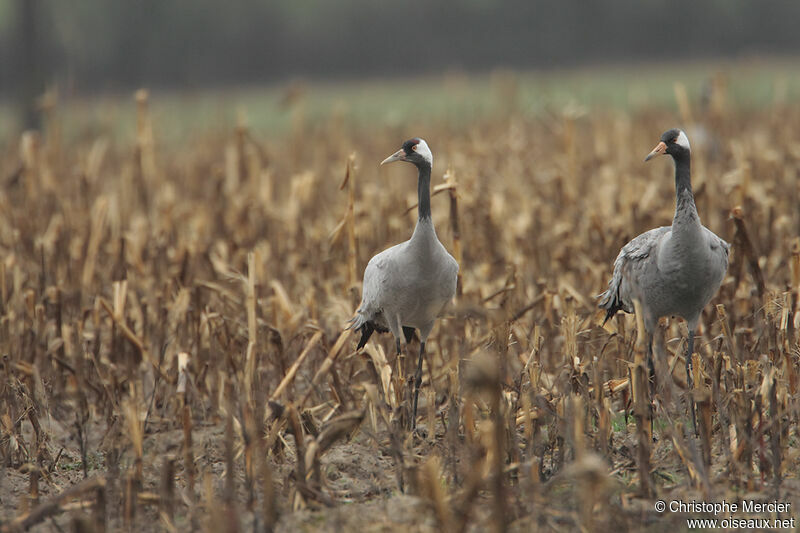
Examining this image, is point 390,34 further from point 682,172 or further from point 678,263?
→ point 678,263

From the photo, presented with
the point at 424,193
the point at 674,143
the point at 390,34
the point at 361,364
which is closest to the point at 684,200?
the point at 674,143

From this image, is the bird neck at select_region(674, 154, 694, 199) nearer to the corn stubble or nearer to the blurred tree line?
the corn stubble

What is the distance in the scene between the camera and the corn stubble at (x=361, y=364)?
357cm

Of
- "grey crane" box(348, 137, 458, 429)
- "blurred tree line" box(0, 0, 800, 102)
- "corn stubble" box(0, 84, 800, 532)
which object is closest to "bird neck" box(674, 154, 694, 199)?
"corn stubble" box(0, 84, 800, 532)

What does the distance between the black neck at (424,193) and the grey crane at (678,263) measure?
0.96m

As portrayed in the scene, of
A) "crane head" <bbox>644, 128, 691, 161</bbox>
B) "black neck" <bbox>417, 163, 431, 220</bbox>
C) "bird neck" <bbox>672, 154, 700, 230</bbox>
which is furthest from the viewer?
"black neck" <bbox>417, 163, 431, 220</bbox>

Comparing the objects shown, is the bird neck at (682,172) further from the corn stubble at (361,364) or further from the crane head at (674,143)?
the corn stubble at (361,364)

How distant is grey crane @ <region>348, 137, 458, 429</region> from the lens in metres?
4.47

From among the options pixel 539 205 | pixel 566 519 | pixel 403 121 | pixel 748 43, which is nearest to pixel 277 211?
pixel 539 205

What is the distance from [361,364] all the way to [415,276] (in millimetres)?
979

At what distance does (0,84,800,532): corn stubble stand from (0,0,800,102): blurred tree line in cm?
1723

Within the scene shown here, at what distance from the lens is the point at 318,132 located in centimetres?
1338

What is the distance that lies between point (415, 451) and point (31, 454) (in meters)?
1.75

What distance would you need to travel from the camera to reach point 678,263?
4.35m
